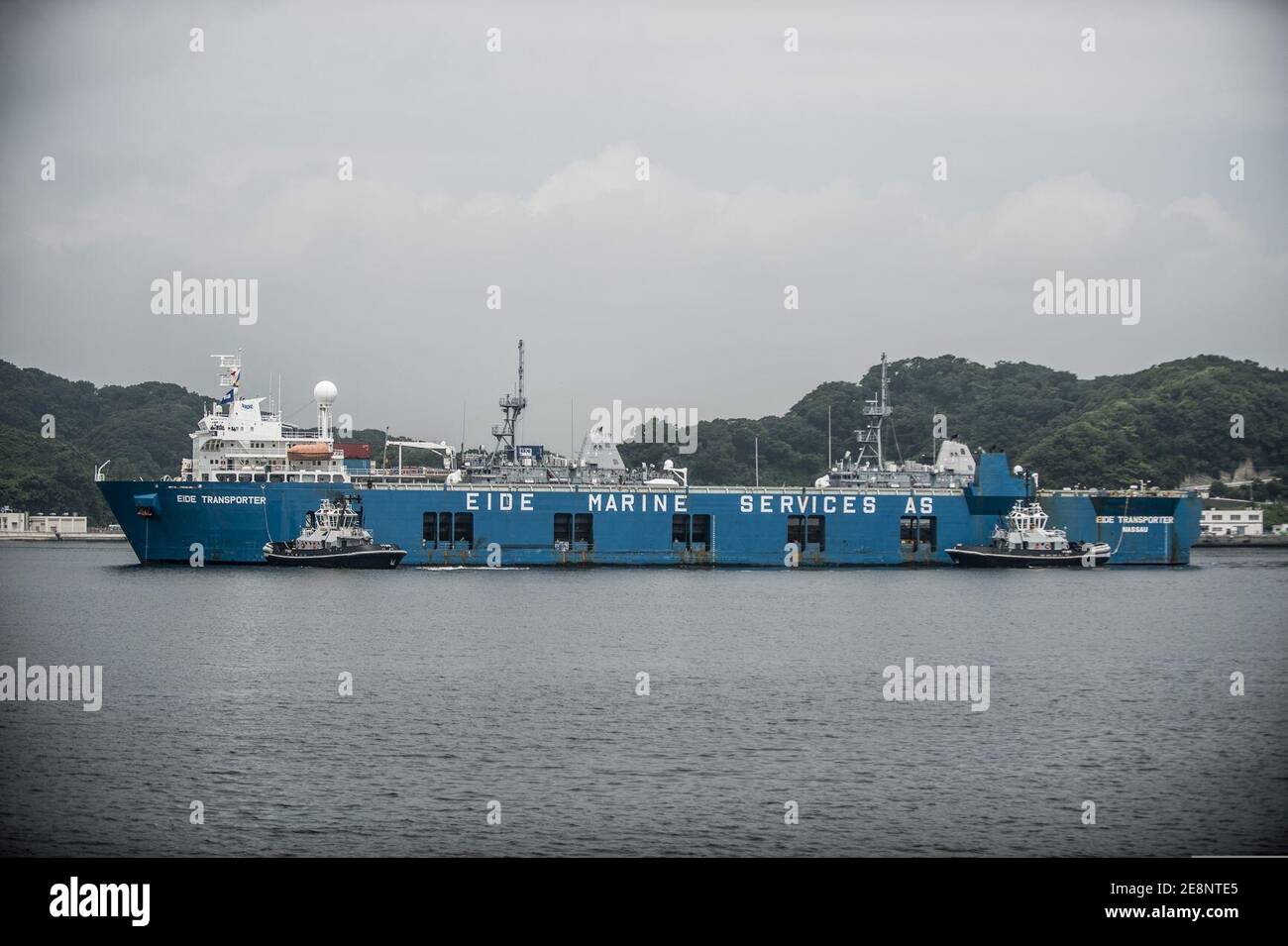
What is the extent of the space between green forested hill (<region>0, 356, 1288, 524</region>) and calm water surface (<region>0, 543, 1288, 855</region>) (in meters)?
80.0

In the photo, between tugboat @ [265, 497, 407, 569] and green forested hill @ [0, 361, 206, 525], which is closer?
tugboat @ [265, 497, 407, 569]

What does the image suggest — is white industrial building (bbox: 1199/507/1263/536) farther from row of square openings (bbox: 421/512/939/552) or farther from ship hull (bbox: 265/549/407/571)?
ship hull (bbox: 265/549/407/571)

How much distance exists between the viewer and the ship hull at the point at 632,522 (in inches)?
3041

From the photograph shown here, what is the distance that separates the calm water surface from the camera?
2455cm

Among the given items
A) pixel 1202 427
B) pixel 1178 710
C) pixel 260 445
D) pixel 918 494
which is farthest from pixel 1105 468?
pixel 1178 710

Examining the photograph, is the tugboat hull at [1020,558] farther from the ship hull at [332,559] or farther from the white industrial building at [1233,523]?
the white industrial building at [1233,523]

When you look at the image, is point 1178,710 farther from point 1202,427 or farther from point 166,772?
point 1202,427

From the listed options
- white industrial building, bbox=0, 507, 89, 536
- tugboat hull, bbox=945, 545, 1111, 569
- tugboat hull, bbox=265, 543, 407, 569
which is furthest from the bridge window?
white industrial building, bbox=0, 507, 89, 536

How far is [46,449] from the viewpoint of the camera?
176875mm

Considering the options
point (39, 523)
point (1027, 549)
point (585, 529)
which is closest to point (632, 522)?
point (585, 529)

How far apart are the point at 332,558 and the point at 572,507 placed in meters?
14.4

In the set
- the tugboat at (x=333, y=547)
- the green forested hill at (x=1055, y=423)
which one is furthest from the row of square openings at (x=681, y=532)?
the green forested hill at (x=1055, y=423)

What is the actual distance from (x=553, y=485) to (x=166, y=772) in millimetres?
55423

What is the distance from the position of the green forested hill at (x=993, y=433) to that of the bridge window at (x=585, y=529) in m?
51.7
